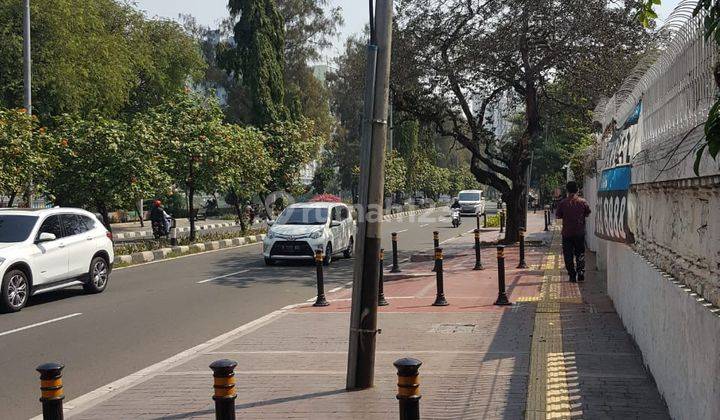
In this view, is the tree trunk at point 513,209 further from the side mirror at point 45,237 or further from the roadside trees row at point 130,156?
the side mirror at point 45,237

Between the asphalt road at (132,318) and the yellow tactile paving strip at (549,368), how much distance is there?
4.22m

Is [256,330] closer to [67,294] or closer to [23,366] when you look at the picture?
[23,366]

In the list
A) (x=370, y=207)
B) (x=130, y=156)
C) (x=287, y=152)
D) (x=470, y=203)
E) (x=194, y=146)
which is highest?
(x=287, y=152)

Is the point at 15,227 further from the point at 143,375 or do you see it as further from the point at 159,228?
the point at 159,228

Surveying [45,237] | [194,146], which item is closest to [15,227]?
[45,237]

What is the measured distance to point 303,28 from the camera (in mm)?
58312

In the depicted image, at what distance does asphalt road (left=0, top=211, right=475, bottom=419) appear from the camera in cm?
876

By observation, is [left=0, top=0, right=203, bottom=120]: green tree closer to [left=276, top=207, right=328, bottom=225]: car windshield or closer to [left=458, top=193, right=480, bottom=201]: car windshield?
[left=276, top=207, right=328, bottom=225]: car windshield

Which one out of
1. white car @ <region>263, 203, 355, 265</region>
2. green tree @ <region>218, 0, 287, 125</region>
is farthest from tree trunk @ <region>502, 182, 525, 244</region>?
green tree @ <region>218, 0, 287, 125</region>

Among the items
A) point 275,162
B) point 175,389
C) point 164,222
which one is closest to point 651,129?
point 175,389

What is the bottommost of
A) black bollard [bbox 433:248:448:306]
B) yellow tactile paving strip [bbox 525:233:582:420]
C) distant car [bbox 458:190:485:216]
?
yellow tactile paving strip [bbox 525:233:582:420]

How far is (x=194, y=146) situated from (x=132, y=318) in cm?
1629

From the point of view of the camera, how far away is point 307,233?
21.1 meters

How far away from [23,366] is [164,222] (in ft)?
69.3
